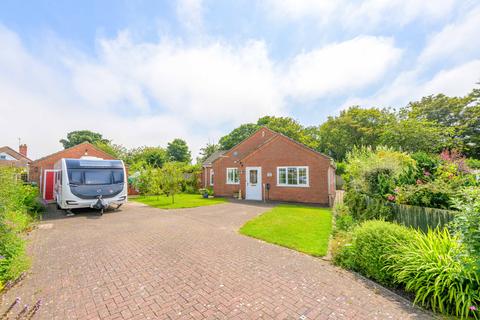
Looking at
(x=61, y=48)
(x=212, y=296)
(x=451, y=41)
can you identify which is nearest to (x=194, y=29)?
(x=61, y=48)

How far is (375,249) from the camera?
425 centimetres

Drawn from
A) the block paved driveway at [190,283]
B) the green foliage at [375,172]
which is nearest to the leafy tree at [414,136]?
the green foliage at [375,172]

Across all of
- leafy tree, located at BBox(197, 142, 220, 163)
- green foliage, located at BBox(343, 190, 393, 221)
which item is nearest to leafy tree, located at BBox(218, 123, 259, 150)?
leafy tree, located at BBox(197, 142, 220, 163)

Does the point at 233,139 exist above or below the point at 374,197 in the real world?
above

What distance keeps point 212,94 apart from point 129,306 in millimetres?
11795

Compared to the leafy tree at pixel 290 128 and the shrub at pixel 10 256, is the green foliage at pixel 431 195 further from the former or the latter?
the leafy tree at pixel 290 128

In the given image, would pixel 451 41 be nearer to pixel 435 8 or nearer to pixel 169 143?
pixel 435 8

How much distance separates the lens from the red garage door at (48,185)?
16953mm

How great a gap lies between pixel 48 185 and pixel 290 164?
19796mm

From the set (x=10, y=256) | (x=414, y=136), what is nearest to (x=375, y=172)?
(x=10, y=256)

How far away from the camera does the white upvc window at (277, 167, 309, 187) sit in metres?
14.9

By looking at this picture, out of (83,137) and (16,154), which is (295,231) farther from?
(83,137)

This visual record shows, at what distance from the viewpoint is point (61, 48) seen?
8.09 m

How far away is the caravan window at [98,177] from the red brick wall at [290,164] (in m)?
9.91
